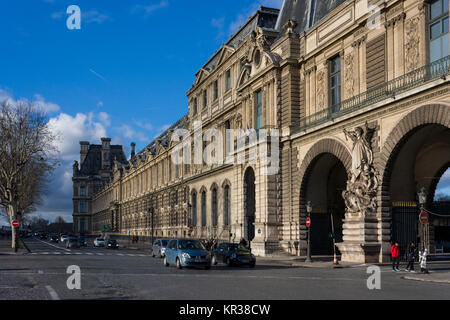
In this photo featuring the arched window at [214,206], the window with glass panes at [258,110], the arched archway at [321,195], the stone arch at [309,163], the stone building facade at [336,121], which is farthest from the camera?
the arched window at [214,206]

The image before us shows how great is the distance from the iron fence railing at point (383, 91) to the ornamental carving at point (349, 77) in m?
0.79

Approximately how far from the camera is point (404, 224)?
2994 centimetres

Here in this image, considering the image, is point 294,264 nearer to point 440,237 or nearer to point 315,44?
point 315,44

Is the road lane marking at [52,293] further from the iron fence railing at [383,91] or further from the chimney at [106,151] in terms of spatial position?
the chimney at [106,151]

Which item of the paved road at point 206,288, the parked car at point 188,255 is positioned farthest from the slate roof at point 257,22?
the paved road at point 206,288

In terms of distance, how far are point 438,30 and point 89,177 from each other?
16444 centimetres

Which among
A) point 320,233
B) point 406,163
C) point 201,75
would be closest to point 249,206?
point 320,233

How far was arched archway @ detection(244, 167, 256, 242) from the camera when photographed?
149ft

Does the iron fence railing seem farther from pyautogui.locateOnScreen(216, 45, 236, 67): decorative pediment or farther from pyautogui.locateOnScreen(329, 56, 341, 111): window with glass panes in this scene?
pyautogui.locateOnScreen(216, 45, 236, 67): decorative pediment

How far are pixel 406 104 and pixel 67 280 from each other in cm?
1772

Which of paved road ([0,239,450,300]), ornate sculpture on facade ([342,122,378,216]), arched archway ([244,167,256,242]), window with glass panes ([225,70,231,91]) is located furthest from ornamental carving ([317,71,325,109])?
window with glass panes ([225,70,231,91])

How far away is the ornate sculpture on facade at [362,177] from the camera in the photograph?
29531mm
